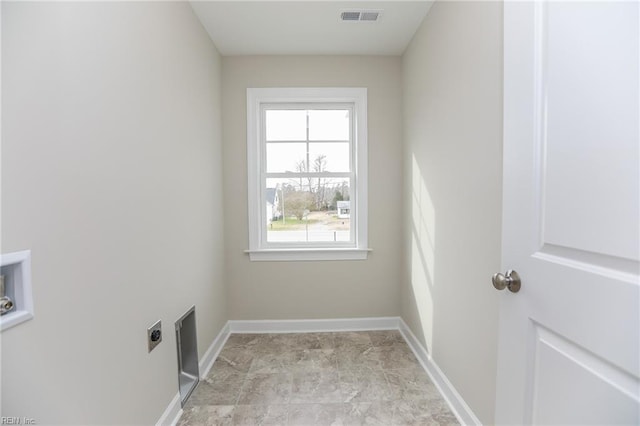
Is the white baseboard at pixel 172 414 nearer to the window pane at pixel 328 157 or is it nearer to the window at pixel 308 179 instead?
the window at pixel 308 179

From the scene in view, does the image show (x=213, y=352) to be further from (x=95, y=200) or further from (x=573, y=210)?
(x=573, y=210)

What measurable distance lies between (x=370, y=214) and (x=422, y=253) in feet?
2.20

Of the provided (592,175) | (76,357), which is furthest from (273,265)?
(592,175)

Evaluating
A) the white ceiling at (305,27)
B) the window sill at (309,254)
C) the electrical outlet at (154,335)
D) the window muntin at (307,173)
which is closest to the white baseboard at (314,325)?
the window sill at (309,254)

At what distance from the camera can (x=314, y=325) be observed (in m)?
2.75

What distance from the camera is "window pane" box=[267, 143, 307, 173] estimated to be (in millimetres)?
2799

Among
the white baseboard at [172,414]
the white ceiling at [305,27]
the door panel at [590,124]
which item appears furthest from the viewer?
the white ceiling at [305,27]

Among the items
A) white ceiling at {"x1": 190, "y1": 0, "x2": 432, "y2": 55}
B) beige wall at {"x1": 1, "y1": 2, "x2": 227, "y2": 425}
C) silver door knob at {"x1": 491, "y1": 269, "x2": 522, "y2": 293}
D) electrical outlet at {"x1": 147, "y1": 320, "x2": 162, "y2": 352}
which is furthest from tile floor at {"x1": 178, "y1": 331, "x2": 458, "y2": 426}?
white ceiling at {"x1": 190, "y1": 0, "x2": 432, "y2": 55}

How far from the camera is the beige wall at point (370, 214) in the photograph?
265 cm

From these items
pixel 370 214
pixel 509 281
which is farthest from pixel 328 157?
pixel 509 281

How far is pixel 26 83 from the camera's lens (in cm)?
83

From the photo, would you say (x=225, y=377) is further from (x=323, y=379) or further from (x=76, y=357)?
(x=76, y=357)

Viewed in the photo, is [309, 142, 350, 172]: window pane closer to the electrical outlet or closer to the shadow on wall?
the shadow on wall

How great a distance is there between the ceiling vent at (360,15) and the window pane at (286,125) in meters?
0.87
